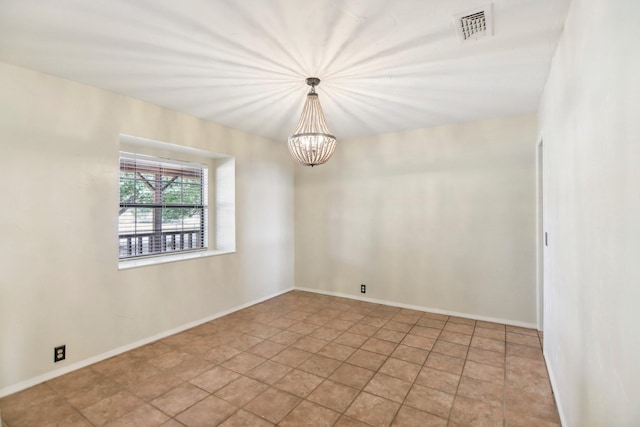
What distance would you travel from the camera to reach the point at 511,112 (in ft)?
11.7

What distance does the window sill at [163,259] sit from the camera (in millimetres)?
3229

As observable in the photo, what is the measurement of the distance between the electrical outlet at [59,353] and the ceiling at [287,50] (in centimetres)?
231

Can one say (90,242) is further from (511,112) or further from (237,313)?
(511,112)

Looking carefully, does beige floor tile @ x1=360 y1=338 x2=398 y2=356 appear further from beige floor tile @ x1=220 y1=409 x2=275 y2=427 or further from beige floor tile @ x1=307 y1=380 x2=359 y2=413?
beige floor tile @ x1=220 y1=409 x2=275 y2=427

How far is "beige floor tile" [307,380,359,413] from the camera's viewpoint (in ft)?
7.31

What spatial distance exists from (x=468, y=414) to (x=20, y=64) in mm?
4222

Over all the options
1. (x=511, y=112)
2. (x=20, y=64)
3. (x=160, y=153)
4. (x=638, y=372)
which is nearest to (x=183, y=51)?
(x=20, y=64)

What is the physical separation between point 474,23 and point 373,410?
8.68 ft

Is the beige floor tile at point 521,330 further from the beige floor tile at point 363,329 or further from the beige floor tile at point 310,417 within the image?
the beige floor tile at point 310,417

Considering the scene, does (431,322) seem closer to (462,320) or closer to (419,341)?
(462,320)

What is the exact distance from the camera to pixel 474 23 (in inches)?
74.7

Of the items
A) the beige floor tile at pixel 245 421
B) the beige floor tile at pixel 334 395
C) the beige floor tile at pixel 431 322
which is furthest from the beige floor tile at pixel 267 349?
the beige floor tile at pixel 431 322

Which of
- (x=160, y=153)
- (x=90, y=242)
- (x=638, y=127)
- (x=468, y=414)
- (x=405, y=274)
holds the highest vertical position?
(x=160, y=153)

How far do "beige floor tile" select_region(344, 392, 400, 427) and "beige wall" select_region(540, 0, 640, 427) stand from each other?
41.2 inches
